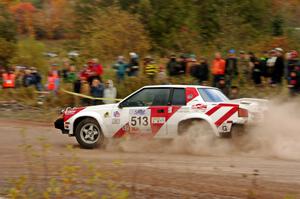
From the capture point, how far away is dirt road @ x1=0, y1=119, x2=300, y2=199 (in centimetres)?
848

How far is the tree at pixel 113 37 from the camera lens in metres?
33.0

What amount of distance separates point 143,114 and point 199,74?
801 cm

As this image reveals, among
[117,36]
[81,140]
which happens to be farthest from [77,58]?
[81,140]

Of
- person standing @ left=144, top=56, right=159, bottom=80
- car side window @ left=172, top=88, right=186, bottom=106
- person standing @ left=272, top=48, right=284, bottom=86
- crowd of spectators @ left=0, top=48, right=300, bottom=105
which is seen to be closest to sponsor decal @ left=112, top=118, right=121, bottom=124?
car side window @ left=172, top=88, right=186, bottom=106

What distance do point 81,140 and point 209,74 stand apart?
27.7 ft

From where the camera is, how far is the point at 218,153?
1216 cm

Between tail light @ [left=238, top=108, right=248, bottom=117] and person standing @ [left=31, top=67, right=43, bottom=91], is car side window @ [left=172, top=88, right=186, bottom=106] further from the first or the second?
person standing @ [left=31, top=67, right=43, bottom=91]

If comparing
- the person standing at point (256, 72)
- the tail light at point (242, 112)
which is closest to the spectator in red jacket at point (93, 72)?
the person standing at point (256, 72)

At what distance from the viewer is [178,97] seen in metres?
12.5

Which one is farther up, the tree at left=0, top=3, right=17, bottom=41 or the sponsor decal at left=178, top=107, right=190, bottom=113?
the tree at left=0, top=3, right=17, bottom=41

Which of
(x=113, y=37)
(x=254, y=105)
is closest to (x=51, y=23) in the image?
(x=113, y=37)

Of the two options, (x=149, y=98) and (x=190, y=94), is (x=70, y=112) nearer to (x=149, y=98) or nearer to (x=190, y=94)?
(x=149, y=98)

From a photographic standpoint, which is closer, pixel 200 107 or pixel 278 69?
pixel 200 107

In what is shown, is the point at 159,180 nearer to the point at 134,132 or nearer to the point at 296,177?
the point at 296,177
